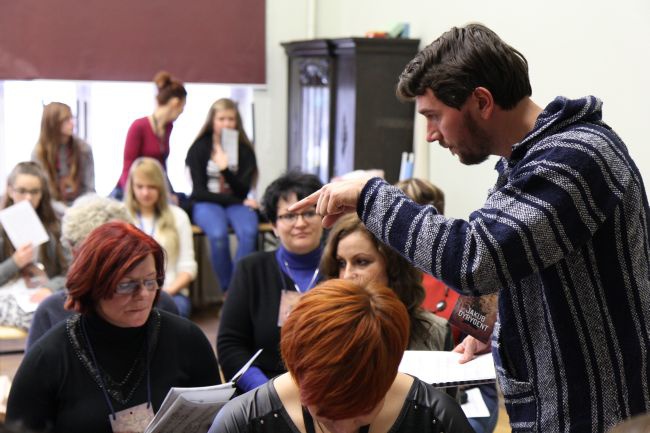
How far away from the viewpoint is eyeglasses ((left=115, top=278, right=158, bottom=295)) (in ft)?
8.30

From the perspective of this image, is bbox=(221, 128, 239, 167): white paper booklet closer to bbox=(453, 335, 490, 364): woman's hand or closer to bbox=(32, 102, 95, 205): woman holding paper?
bbox=(32, 102, 95, 205): woman holding paper

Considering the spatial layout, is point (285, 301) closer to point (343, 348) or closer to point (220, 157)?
point (343, 348)

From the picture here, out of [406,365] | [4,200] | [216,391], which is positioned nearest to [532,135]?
[406,365]

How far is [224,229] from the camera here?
6.50 meters

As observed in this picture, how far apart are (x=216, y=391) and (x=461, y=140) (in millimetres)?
1039

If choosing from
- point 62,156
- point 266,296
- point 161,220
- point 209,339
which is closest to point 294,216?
point 266,296

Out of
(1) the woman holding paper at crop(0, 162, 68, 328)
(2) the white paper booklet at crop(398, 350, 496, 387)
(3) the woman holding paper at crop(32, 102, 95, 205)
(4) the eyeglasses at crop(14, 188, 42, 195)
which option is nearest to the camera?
(2) the white paper booklet at crop(398, 350, 496, 387)

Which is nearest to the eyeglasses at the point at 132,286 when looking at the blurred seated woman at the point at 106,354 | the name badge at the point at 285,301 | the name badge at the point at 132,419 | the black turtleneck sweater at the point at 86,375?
the blurred seated woman at the point at 106,354

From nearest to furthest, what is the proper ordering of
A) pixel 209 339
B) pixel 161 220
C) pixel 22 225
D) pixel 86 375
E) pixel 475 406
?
pixel 86 375 < pixel 475 406 < pixel 22 225 < pixel 161 220 < pixel 209 339

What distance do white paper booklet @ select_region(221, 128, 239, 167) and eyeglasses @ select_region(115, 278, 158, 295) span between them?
13.6ft

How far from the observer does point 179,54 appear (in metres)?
7.10

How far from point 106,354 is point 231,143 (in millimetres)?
4250

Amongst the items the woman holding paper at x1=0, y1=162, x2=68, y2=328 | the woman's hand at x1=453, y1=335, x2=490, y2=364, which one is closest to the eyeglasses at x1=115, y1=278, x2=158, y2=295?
the woman's hand at x1=453, y1=335, x2=490, y2=364

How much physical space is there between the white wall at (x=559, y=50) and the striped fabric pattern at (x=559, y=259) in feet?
8.47
